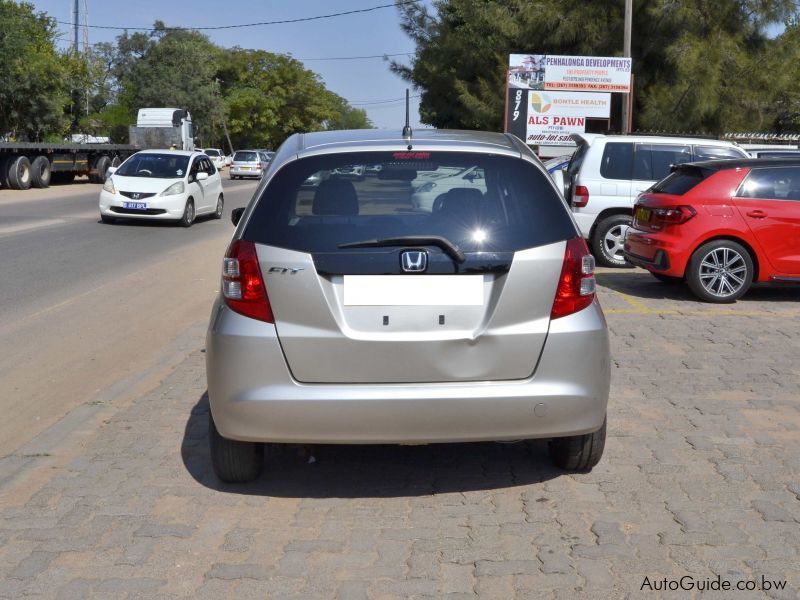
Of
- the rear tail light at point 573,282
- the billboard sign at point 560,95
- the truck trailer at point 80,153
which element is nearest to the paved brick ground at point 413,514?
the rear tail light at point 573,282

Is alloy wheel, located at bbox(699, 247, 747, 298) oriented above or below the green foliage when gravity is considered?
below

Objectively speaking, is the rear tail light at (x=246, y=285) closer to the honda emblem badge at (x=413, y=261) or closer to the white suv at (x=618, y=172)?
the honda emblem badge at (x=413, y=261)

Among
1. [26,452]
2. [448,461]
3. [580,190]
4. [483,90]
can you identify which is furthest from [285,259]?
A: [483,90]

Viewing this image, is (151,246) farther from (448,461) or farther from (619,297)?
Answer: (448,461)

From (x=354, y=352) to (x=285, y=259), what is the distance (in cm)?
49

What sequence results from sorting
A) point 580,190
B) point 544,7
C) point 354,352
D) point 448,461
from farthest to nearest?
1. point 544,7
2. point 580,190
3. point 448,461
4. point 354,352

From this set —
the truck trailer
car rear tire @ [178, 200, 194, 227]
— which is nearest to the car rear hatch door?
car rear tire @ [178, 200, 194, 227]

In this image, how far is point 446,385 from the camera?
4.29m

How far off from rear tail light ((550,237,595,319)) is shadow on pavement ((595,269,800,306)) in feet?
21.3

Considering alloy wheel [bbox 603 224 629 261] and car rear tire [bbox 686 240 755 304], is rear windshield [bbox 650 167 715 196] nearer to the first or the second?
car rear tire [bbox 686 240 755 304]

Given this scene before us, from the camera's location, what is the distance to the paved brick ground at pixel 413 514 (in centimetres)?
375

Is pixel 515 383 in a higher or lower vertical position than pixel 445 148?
lower

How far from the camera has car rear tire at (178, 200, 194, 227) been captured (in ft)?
67.5

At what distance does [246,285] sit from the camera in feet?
14.3
